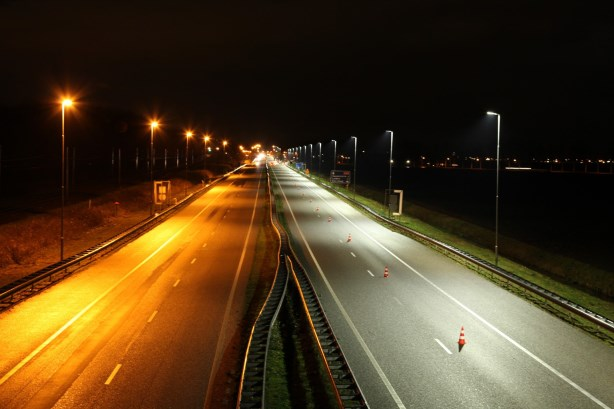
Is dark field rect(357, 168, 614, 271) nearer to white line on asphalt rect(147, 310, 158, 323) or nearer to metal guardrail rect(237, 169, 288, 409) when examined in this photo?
metal guardrail rect(237, 169, 288, 409)

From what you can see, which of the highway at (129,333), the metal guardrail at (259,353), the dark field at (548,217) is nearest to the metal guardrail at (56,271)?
the highway at (129,333)

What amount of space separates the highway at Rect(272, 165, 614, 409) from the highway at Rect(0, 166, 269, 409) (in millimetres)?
4499

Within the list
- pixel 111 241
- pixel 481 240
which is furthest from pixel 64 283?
pixel 481 240

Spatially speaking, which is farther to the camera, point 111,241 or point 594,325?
point 111,241

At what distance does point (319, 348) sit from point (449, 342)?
479 centimetres

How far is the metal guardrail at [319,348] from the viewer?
14242 mm

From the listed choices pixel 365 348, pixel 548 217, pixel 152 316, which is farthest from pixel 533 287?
pixel 548 217

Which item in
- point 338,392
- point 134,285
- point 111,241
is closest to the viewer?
point 338,392

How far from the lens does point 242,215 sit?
5953 centimetres

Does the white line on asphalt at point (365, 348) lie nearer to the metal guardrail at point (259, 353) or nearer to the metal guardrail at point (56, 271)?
the metal guardrail at point (259, 353)

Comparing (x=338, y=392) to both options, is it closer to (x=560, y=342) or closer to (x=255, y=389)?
(x=255, y=389)

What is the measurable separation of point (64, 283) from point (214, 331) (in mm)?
11354

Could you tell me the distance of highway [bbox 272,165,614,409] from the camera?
15461 mm

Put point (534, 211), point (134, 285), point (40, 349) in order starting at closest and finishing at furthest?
point (40, 349) → point (134, 285) → point (534, 211)
